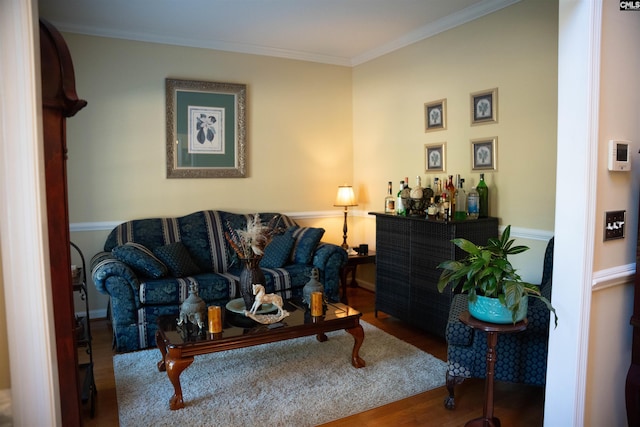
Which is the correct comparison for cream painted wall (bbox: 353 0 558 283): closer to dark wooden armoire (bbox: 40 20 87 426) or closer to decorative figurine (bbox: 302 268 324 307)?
decorative figurine (bbox: 302 268 324 307)

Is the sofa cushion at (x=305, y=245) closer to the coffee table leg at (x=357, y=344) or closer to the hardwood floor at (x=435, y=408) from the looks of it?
the coffee table leg at (x=357, y=344)

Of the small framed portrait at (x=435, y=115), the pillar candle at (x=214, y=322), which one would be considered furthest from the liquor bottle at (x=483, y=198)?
the pillar candle at (x=214, y=322)

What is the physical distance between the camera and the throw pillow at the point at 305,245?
430 centimetres

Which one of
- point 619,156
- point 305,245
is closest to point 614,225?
point 619,156

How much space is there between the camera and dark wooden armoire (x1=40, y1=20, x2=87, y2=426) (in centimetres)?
138

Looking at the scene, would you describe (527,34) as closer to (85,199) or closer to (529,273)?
(529,273)

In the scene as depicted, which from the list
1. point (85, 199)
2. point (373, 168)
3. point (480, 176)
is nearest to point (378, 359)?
point (480, 176)

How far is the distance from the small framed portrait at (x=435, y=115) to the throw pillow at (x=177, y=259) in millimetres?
2545

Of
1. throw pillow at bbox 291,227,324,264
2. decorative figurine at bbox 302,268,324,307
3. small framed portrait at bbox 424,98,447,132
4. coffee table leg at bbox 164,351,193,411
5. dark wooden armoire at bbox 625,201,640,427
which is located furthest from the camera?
throw pillow at bbox 291,227,324,264

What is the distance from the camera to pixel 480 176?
379 centimetres

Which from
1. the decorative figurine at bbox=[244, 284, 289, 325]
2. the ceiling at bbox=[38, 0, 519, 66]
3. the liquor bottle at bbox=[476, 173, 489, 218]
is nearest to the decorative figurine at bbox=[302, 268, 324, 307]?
the decorative figurine at bbox=[244, 284, 289, 325]

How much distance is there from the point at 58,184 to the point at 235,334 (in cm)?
160

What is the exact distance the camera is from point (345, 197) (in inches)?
205

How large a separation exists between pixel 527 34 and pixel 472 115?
2.45ft
